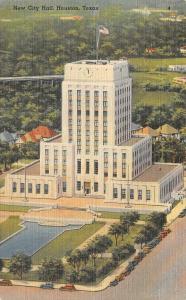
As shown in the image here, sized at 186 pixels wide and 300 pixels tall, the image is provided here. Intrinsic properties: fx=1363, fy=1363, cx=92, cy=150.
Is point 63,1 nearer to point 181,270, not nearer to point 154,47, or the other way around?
point 154,47

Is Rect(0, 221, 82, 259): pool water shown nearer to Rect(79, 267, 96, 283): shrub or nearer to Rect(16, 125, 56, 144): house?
Rect(79, 267, 96, 283): shrub

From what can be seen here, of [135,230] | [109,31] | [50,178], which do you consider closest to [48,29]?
[109,31]

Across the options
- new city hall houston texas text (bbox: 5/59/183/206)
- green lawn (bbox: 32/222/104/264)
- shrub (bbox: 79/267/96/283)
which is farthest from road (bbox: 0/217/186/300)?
new city hall houston texas text (bbox: 5/59/183/206)

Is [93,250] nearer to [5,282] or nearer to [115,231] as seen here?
[115,231]

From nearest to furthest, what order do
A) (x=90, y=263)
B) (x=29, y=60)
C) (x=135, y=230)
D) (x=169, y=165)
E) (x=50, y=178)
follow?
(x=90, y=263) → (x=135, y=230) → (x=50, y=178) → (x=169, y=165) → (x=29, y=60)

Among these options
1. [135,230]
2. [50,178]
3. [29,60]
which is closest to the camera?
[135,230]

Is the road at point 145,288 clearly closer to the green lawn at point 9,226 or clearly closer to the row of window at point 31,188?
the green lawn at point 9,226
